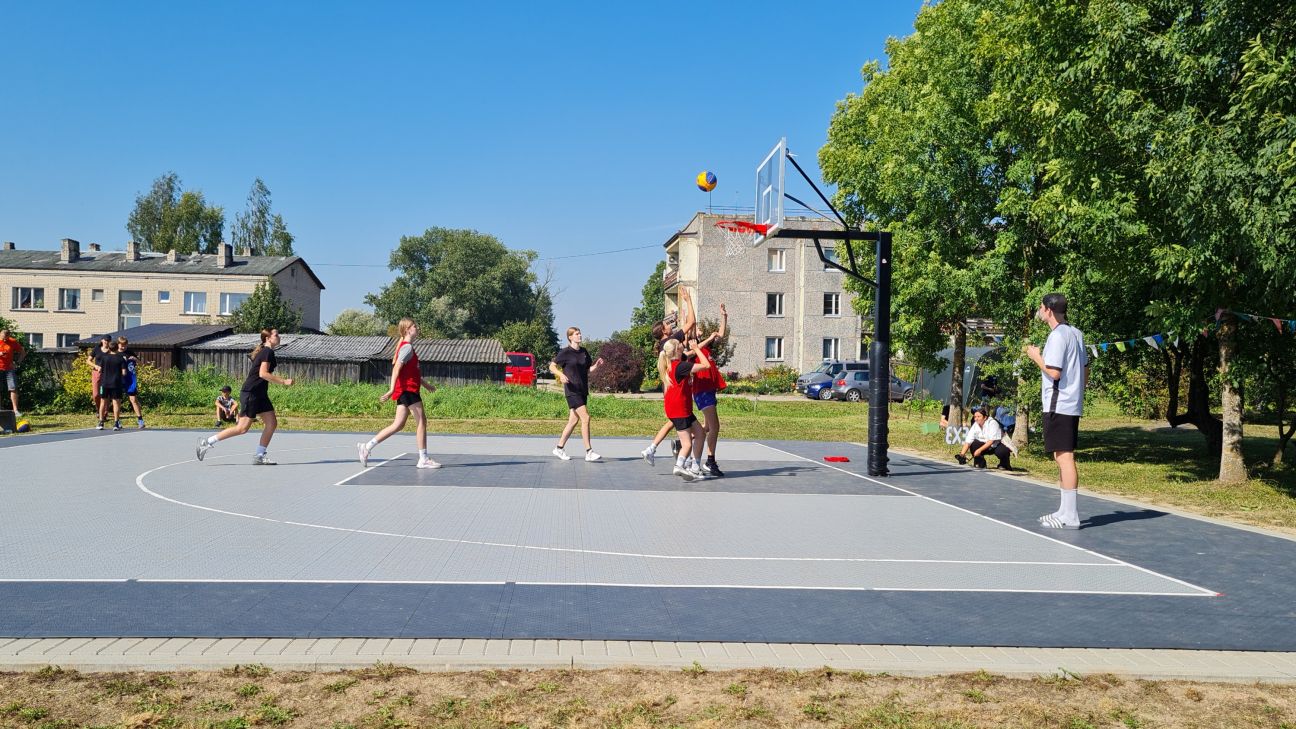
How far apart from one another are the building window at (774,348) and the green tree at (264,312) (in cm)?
2795

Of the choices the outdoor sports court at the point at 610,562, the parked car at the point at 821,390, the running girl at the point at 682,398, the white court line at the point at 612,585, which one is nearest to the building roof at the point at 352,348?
the parked car at the point at 821,390

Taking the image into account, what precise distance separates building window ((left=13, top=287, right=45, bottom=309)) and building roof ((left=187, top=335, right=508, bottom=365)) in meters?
29.7

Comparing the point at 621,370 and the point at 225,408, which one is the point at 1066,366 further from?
the point at 621,370

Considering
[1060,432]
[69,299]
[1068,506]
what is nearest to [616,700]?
[1060,432]

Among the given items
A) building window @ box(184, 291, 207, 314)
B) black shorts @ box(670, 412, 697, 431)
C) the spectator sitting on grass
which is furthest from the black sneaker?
building window @ box(184, 291, 207, 314)

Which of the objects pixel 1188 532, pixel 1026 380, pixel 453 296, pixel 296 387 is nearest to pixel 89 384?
pixel 296 387

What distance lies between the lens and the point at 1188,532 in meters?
8.73

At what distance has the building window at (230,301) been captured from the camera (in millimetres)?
61125

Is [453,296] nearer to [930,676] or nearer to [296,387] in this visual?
[296,387]

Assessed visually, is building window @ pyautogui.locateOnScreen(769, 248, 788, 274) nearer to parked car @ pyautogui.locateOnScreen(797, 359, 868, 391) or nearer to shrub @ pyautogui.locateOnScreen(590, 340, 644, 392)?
shrub @ pyautogui.locateOnScreen(590, 340, 644, 392)

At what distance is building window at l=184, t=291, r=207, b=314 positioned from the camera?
2414 inches

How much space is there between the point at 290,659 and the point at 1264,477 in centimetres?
1519

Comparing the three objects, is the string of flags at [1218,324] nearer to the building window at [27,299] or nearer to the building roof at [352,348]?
the building roof at [352,348]

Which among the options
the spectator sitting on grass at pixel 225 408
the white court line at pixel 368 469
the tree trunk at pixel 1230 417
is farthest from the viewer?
the spectator sitting on grass at pixel 225 408
